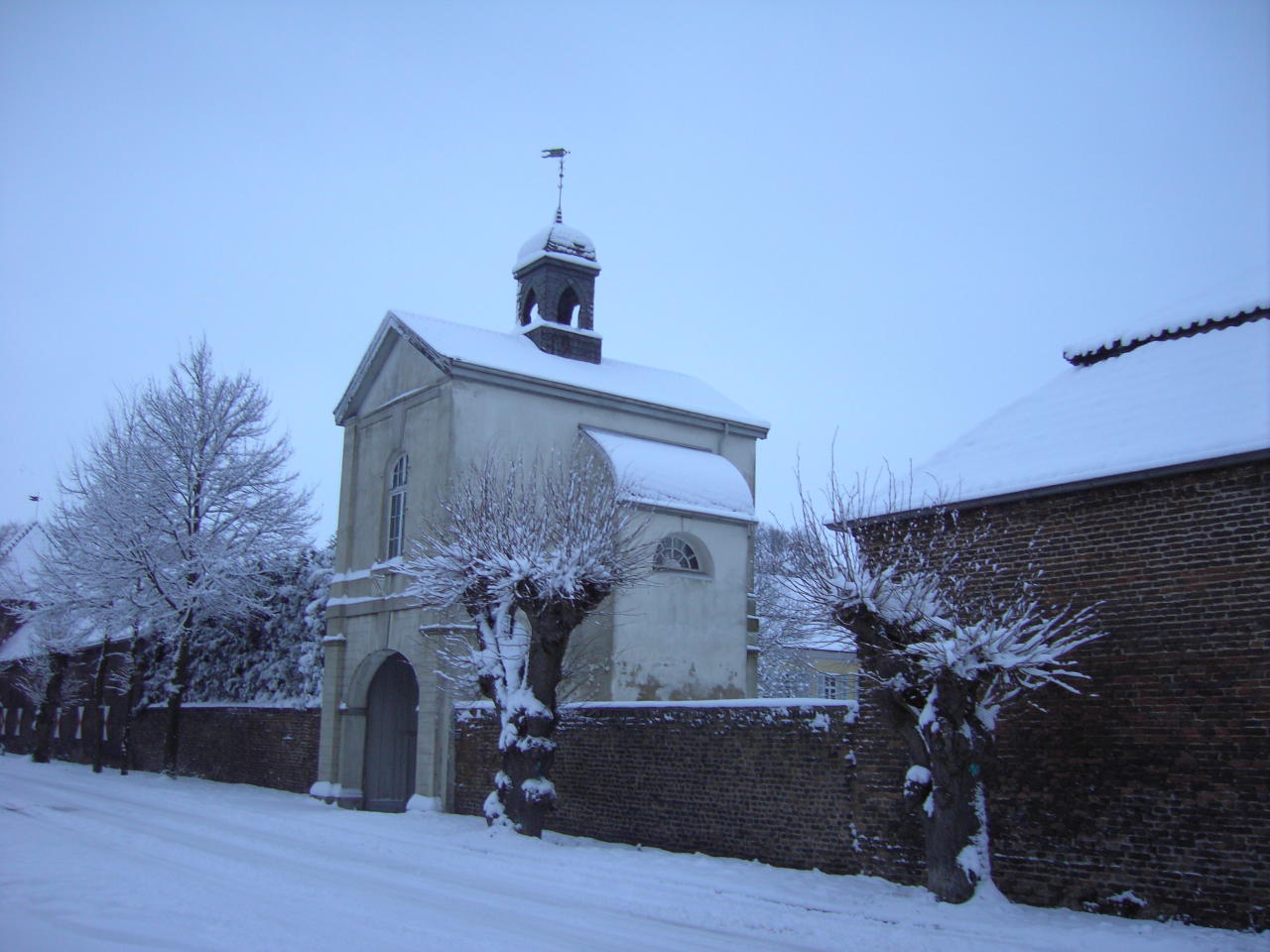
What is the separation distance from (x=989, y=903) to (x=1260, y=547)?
4.03 metres

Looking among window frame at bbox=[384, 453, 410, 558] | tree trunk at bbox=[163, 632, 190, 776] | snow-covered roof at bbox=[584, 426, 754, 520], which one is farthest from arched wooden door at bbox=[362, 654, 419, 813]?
tree trunk at bbox=[163, 632, 190, 776]

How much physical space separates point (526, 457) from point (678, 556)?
3349 mm

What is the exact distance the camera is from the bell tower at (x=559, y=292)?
78.5 feet

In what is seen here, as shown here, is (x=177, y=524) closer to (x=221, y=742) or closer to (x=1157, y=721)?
(x=221, y=742)

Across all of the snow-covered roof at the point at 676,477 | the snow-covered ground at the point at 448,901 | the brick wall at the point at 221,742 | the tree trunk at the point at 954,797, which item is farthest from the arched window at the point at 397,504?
the tree trunk at the point at 954,797

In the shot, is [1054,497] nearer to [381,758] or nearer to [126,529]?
[381,758]

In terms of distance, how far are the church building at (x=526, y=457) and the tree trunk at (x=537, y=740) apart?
9.40 feet

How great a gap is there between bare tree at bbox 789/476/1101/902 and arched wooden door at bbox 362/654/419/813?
38.8ft

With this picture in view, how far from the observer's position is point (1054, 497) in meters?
11.5

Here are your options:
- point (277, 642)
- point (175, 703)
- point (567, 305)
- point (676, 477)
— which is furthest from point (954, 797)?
point (175, 703)

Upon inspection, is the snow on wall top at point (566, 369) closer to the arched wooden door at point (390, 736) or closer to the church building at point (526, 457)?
the church building at point (526, 457)

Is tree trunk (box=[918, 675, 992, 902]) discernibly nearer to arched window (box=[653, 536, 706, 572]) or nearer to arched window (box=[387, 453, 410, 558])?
arched window (box=[653, 536, 706, 572])

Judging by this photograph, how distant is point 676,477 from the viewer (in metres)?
21.3

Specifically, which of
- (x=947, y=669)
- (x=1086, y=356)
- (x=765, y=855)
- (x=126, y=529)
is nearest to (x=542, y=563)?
(x=765, y=855)
